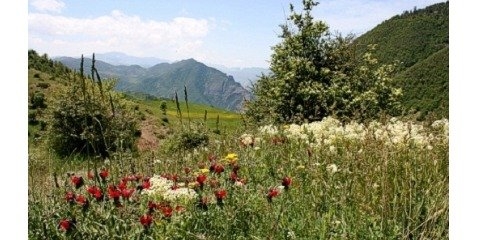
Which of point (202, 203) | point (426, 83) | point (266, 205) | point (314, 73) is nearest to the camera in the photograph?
point (202, 203)

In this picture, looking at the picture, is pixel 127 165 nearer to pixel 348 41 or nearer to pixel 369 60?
pixel 348 41

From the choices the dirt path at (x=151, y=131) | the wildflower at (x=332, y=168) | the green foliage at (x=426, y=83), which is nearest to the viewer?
the wildflower at (x=332, y=168)

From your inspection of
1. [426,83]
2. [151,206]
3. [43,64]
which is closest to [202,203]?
[151,206]

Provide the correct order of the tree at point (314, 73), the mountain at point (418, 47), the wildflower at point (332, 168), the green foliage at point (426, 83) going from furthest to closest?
1. the mountain at point (418, 47)
2. the green foliage at point (426, 83)
3. the tree at point (314, 73)
4. the wildflower at point (332, 168)

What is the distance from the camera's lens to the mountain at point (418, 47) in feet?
310

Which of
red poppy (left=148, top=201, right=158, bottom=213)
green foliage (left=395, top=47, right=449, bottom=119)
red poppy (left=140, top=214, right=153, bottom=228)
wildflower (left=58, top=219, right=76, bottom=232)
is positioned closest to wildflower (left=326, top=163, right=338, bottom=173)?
red poppy (left=148, top=201, right=158, bottom=213)

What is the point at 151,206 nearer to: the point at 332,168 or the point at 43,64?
the point at 332,168

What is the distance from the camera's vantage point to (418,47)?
127750 millimetres

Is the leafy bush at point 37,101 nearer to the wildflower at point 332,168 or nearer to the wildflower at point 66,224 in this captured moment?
the wildflower at point 332,168

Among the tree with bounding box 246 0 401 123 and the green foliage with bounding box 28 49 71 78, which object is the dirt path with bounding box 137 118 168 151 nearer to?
the green foliage with bounding box 28 49 71 78

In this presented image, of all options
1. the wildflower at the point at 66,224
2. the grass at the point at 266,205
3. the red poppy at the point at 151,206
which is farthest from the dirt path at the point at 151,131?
the wildflower at the point at 66,224

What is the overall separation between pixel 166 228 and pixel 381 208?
176 centimetres

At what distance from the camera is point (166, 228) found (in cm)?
355

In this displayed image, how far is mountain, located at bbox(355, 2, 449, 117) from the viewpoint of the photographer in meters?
94.4
